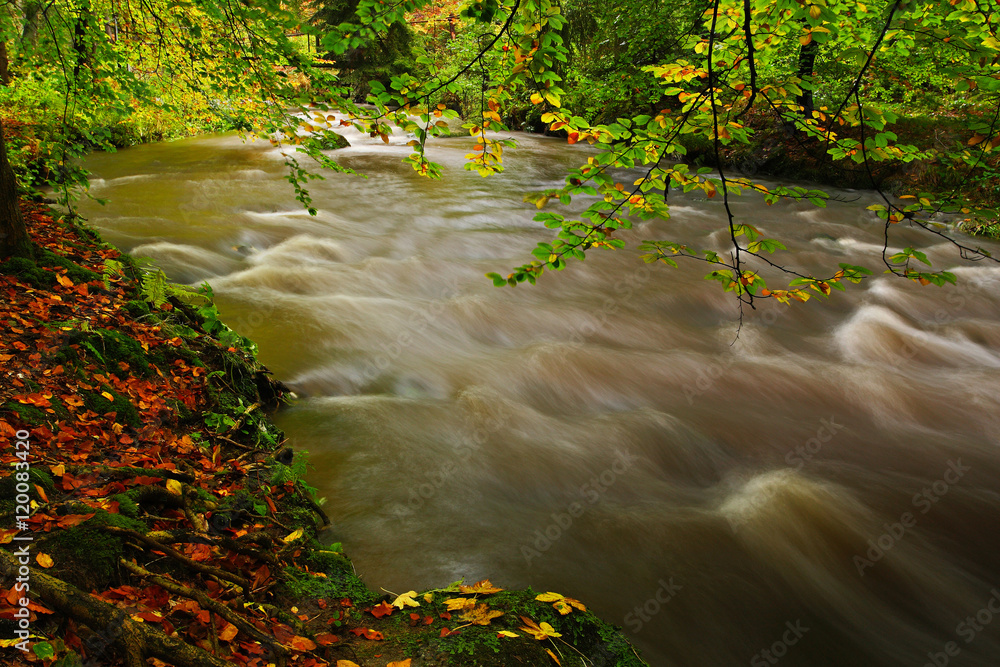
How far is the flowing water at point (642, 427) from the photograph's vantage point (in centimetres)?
334

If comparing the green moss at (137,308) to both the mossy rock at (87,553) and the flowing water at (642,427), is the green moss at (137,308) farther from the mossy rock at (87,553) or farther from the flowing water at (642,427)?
the mossy rock at (87,553)

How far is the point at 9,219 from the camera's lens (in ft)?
12.7

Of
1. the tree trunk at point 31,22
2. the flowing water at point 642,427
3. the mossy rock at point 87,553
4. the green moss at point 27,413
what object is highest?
the tree trunk at point 31,22

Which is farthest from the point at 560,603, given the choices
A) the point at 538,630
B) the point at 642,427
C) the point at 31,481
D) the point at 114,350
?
the point at 114,350

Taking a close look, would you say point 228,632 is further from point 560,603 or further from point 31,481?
point 560,603

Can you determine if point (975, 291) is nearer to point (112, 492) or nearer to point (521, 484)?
point (521, 484)

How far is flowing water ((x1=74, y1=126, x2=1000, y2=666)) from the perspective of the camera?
334cm

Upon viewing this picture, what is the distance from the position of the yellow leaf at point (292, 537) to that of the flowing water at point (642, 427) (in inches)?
16.0

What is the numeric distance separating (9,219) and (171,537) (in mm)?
3235

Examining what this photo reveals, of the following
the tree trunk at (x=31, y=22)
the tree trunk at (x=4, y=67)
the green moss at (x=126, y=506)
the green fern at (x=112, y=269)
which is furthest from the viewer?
the tree trunk at (x=4, y=67)

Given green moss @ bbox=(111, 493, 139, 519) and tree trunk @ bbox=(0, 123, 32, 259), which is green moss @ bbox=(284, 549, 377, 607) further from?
tree trunk @ bbox=(0, 123, 32, 259)

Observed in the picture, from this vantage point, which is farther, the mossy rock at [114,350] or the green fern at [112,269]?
the green fern at [112,269]

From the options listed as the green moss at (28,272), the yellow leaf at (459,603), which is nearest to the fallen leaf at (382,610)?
the yellow leaf at (459,603)

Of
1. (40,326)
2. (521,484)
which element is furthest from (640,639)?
(40,326)
